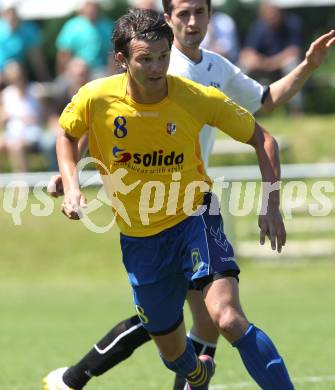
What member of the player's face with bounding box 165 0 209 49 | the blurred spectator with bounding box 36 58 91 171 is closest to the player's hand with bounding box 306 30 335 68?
the player's face with bounding box 165 0 209 49

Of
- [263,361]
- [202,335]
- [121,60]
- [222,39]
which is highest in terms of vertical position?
[121,60]

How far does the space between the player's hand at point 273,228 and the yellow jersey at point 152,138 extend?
0.45 m

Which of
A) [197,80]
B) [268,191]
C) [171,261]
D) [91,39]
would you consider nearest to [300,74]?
[197,80]

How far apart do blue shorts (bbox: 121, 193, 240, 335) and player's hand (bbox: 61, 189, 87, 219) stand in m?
0.52

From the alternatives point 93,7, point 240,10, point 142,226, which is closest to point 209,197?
point 142,226

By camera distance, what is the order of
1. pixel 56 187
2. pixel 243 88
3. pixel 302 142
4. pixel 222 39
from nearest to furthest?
1. pixel 56 187
2. pixel 243 88
3. pixel 222 39
4. pixel 302 142

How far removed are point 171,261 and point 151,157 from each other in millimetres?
569

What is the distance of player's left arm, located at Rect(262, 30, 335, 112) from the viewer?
252 inches

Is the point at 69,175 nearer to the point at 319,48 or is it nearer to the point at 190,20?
the point at 190,20

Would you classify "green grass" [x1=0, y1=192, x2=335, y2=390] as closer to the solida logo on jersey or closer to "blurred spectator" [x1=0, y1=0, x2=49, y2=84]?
the solida logo on jersey

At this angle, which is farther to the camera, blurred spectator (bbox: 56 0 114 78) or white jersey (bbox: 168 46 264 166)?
blurred spectator (bbox: 56 0 114 78)

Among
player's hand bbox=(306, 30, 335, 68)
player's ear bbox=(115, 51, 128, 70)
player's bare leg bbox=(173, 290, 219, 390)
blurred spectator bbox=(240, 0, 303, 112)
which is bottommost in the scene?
blurred spectator bbox=(240, 0, 303, 112)

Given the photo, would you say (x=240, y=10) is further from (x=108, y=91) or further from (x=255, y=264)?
(x=108, y=91)

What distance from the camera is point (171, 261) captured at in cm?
579
